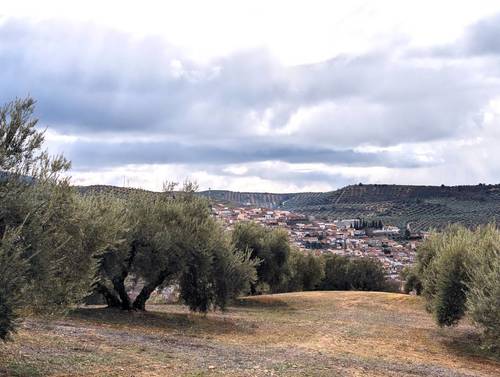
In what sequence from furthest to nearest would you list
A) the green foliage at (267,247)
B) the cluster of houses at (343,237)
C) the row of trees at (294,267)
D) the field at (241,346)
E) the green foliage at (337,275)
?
the cluster of houses at (343,237), the green foliage at (337,275), the row of trees at (294,267), the green foliage at (267,247), the field at (241,346)

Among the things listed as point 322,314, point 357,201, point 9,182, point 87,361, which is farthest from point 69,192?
point 357,201

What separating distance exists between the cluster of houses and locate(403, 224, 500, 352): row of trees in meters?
60.5

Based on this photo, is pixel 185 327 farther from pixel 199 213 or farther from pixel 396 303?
pixel 396 303

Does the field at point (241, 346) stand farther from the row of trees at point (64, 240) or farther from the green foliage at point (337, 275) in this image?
the green foliage at point (337, 275)

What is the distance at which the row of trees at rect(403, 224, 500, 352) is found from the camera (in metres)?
20.2

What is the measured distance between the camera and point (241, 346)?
20453 mm

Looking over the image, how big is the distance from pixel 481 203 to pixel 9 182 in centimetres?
15440

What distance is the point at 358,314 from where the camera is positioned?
37406 millimetres

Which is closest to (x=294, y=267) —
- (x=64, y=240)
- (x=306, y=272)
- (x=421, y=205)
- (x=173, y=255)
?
(x=306, y=272)

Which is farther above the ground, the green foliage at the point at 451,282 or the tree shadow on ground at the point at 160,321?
the green foliage at the point at 451,282

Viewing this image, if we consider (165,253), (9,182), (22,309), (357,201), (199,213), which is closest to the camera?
(22,309)

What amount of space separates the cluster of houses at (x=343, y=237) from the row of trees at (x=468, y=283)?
6047cm

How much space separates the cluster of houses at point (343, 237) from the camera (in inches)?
4267

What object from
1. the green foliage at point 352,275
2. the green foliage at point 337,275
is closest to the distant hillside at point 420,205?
the green foliage at point 352,275
